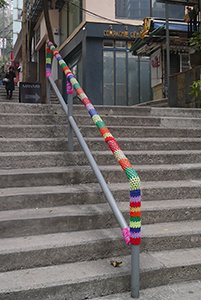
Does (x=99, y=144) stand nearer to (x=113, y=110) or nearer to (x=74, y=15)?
(x=113, y=110)

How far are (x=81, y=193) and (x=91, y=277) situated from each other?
1.01m

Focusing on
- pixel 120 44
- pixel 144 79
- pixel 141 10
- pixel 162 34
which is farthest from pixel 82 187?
pixel 141 10

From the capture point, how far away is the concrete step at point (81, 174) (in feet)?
10.4

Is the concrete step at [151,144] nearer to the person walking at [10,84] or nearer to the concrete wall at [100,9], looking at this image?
the person walking at [10,84]

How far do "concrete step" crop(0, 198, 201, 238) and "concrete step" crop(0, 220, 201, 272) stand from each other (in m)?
0.06

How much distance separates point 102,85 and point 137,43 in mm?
2619

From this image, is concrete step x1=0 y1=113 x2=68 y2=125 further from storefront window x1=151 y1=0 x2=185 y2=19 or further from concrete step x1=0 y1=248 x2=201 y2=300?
storefront window x1=151 y1=0 x2=185 y2=19

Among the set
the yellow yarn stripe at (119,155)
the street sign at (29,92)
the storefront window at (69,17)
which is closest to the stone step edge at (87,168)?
the yellow yarn stripe at (119,155)

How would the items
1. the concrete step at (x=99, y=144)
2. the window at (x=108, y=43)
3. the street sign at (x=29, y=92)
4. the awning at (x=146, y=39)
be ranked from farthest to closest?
1. the window at (x=108, y=43)
2. the awning at (x=146, y=39)
3. the street sign at (x=29, y=92)
4. the concrete step at (x=99, y=144)

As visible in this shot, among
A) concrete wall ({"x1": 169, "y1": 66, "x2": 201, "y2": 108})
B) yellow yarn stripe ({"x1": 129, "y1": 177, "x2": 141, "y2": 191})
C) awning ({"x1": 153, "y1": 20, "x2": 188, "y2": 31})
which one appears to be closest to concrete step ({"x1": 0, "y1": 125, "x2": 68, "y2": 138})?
yellow yarn stripe ({"x1": 129, "y1": 177, "x2": 141, "y2": 191})

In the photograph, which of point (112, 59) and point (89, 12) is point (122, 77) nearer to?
point (112, 59)

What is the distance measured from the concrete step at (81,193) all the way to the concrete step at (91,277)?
730mm

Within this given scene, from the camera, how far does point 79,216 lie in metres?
2.72

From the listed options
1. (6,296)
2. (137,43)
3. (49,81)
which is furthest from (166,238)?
(137,43)
